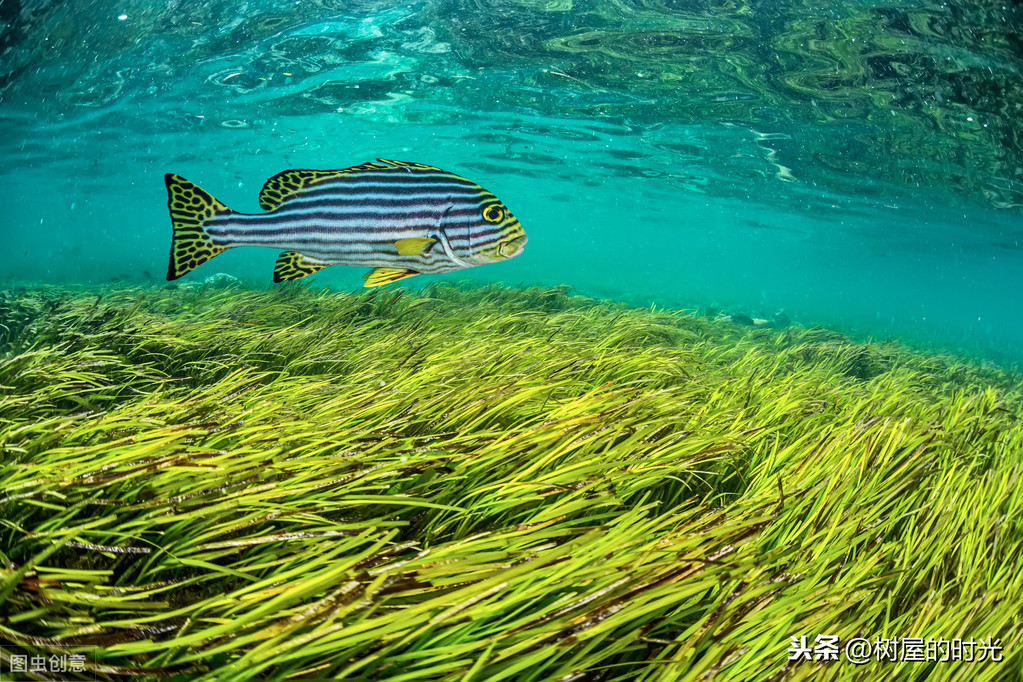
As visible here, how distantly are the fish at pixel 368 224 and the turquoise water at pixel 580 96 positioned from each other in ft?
36.7

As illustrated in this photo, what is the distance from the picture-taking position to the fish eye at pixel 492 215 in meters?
3.20

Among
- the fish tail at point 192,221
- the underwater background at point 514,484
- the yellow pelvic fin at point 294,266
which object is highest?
the fish tail at point 192,221

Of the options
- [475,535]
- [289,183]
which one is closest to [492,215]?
[289,183]

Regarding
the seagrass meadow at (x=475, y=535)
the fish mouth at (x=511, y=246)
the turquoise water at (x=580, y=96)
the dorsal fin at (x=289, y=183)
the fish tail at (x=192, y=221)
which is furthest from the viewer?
the turquoise water at (x=580, y=96)

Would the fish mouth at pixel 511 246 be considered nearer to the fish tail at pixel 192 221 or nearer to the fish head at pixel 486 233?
the fish head at pixel 486 233

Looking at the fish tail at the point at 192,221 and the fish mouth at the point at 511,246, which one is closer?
the fish mouth at the point at 511,246

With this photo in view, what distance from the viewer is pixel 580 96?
18.7 meters

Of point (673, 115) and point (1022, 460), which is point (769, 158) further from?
point (1022, 460)

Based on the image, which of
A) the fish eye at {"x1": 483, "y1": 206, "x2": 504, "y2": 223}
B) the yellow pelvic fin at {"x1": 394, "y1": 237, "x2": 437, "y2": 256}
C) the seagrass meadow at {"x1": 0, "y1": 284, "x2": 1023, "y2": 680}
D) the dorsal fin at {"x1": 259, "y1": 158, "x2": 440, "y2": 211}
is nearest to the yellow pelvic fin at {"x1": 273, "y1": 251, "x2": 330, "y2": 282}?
the dorsal fin at {"x1": 259, "y1": 158, "x2": 440, "y2": 211}

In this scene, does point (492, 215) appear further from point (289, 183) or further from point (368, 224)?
point (289, 183)

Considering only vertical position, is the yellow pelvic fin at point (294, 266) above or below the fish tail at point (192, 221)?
below

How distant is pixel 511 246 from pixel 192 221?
2.25m

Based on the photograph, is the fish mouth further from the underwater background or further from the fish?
the underwater background

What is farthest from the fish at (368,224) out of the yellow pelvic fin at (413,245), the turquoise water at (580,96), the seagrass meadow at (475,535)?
the turquoise water at (580,96)
